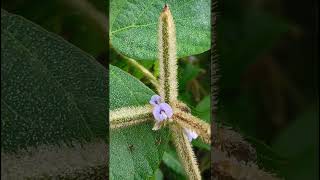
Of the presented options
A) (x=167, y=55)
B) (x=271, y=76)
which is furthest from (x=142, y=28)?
(x=271, y=76)

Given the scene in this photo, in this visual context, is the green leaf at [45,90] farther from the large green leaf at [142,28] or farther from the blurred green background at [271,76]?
the blurred green background at [271,76]

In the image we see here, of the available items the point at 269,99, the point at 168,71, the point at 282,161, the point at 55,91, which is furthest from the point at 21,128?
the point at 269,99

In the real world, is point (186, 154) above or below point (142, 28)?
→ below

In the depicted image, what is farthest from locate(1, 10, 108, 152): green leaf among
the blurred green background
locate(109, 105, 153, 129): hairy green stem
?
the blurred green background

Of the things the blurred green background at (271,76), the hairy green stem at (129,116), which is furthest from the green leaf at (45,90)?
the blurred green background at (271,76)

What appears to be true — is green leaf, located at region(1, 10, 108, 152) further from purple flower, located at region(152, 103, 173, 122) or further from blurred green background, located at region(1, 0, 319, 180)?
blurred green background, located at region(1, 0, 319, 180)

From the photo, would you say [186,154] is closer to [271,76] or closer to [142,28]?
[142,28]
